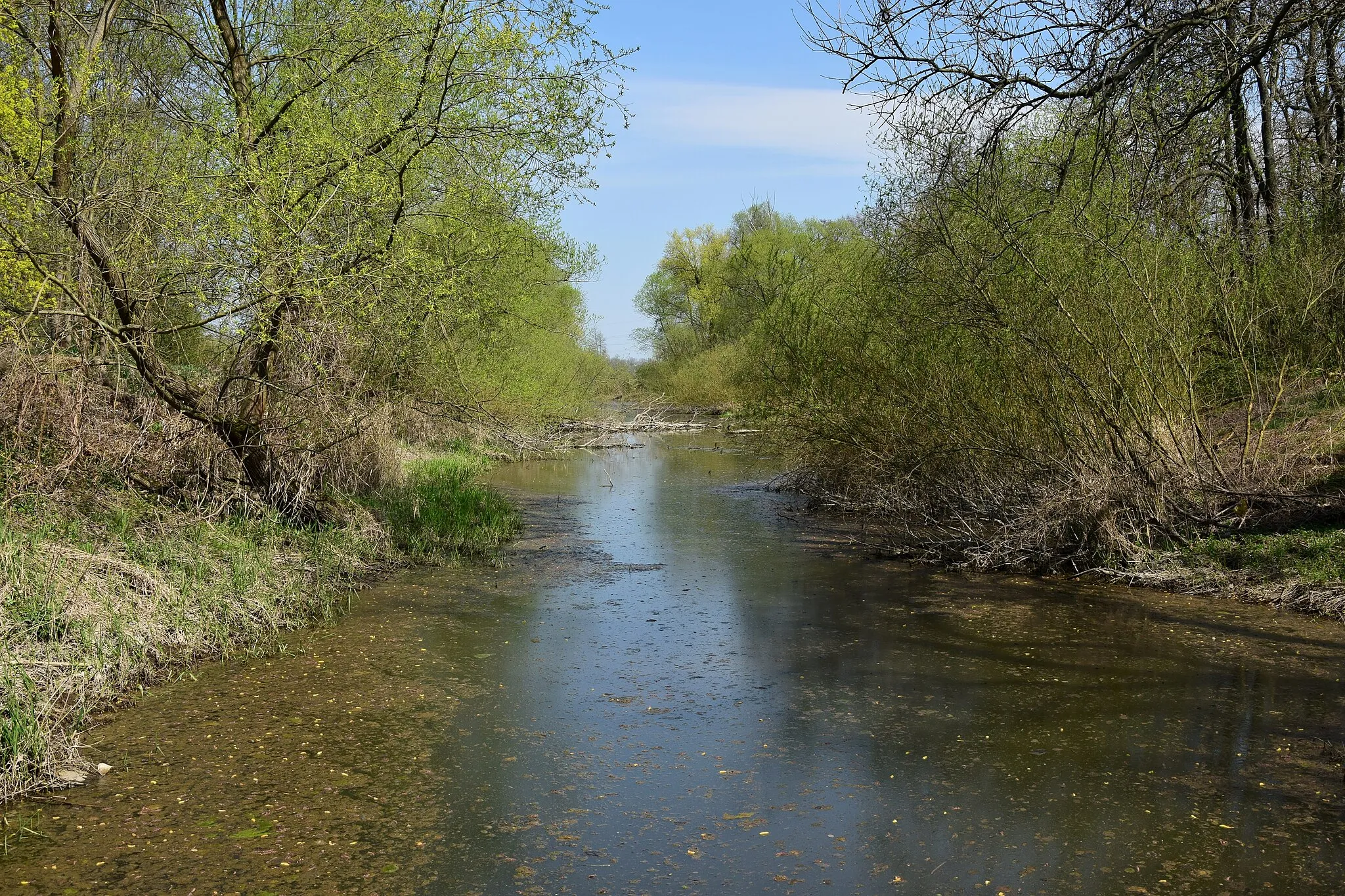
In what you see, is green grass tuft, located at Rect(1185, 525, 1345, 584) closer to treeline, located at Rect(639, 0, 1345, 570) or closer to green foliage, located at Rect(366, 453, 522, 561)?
treeline, located at Rect(639, 0, 1345, 570)

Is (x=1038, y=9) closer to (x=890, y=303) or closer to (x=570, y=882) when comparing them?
(x=570, y=882)

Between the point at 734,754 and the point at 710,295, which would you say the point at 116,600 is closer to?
the point at 734,754

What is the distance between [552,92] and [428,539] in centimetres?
512

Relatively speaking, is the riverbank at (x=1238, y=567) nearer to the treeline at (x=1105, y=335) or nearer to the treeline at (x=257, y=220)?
the treeline at (x=1105, y=335)

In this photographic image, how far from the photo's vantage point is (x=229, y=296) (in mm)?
8625

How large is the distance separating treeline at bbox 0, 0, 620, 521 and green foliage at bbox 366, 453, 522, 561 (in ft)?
2.33

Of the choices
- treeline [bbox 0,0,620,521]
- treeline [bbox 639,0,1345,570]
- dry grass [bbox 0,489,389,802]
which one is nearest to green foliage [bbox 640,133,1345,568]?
treeline [bbox 639,0,1345,570]

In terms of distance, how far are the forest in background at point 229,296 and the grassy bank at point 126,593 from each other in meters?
0.02

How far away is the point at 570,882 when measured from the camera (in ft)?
14.1

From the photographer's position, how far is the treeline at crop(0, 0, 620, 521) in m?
8.08

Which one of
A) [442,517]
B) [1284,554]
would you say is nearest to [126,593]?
[442,517]

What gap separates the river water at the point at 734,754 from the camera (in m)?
4.43

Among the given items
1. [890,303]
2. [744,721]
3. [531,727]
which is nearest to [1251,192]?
[890,303]

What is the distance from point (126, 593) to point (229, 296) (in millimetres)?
2820
